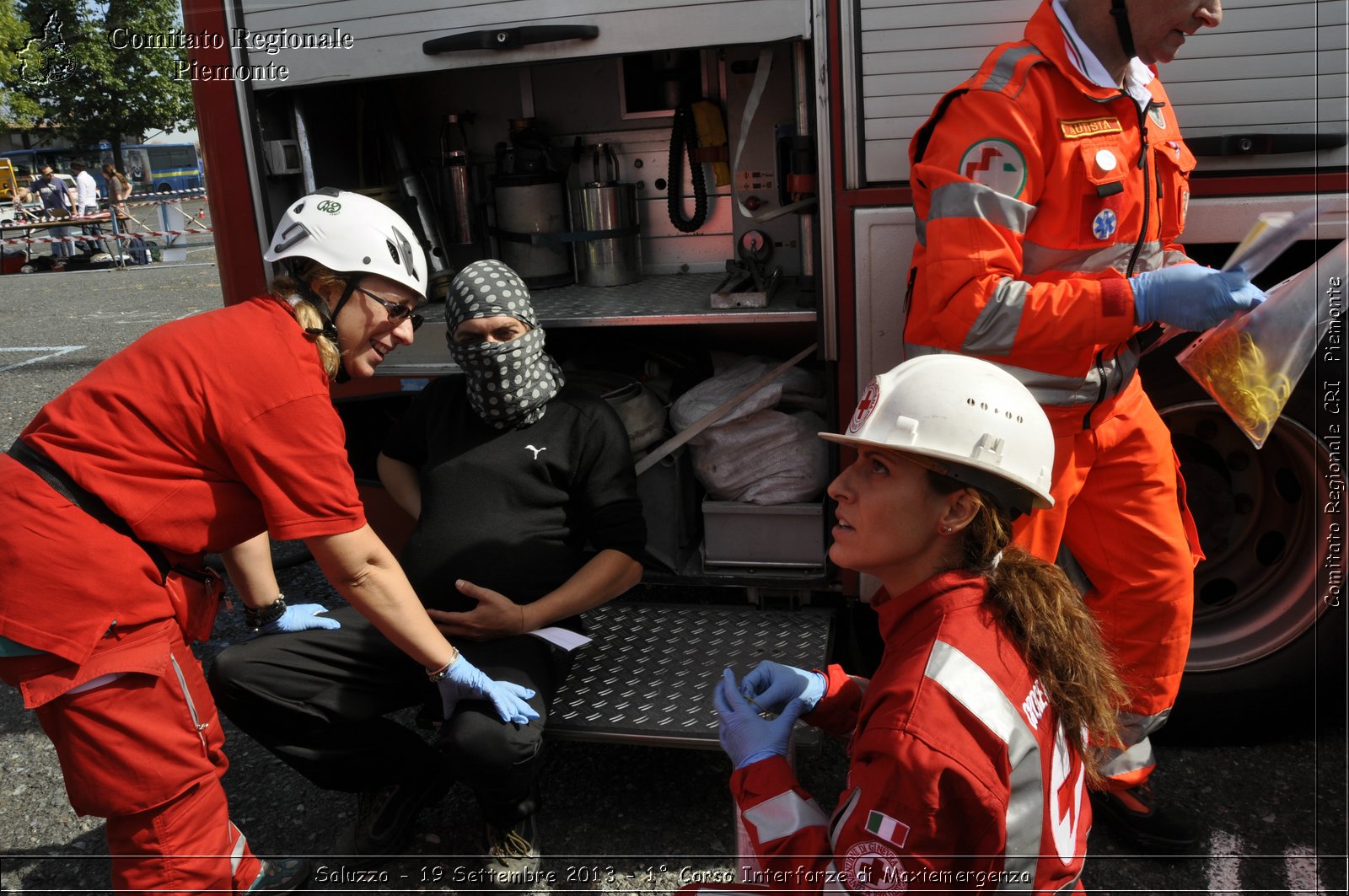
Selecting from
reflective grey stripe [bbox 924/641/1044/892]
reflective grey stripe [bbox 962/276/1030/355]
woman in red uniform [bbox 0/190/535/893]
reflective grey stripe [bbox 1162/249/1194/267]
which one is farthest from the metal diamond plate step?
reflective grey stripe [bbox 1162/249/1194/267]

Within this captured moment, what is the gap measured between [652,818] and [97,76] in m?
36.3

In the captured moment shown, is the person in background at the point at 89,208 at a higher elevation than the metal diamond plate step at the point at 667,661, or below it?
higher

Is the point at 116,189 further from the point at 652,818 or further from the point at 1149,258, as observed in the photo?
the point at 1149,258

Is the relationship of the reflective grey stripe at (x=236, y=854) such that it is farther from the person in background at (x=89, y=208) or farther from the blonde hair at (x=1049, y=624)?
the person in background at (x=89, y=208)

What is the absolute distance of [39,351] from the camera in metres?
10.1

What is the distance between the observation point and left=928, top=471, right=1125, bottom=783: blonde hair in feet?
5.07

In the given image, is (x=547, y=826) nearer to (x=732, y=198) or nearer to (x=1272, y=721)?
(x=1272, y=721)

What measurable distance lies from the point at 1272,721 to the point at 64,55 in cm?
3648

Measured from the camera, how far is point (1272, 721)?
3041mm

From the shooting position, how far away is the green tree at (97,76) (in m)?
30.1

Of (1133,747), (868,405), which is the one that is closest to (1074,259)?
(868,405)

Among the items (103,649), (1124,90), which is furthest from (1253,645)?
(103,649)

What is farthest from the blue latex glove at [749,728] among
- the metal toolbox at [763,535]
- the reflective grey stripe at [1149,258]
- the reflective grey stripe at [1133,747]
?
the metal toolbox at [763,535]

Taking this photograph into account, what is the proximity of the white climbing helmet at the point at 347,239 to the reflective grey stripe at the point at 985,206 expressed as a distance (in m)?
1.29
